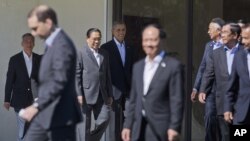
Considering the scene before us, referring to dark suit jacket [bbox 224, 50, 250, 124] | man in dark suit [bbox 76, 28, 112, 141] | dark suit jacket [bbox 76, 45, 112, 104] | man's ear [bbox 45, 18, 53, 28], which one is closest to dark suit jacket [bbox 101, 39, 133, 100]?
man in dark suit [bbox 76, 28, 112, 141]

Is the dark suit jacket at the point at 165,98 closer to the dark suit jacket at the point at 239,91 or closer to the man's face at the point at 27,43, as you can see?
the dark suit jacket at the point at 239,91

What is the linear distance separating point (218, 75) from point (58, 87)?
304 centimetres

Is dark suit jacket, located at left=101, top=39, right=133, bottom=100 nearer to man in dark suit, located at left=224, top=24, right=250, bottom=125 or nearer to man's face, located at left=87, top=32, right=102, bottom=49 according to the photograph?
man's face, located at left=87, top=32, right=102, bottom=49

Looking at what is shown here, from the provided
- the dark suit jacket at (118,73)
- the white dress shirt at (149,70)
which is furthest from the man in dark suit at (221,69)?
the white dress shirt at (149,70)

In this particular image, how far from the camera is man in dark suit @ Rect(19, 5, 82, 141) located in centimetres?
605

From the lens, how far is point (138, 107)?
6.46 meters

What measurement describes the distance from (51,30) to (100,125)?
344cm

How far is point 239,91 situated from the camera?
25.6 feet

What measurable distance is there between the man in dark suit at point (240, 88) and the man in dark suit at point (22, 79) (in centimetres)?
314

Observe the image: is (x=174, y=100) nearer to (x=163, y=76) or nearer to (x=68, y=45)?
(x=163, y=76)

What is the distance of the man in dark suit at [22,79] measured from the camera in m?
9.70

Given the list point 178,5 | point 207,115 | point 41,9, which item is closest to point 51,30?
point 41,9

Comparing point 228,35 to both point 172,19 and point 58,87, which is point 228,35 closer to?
point 172,19

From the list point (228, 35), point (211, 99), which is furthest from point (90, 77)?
point (228, 35)
